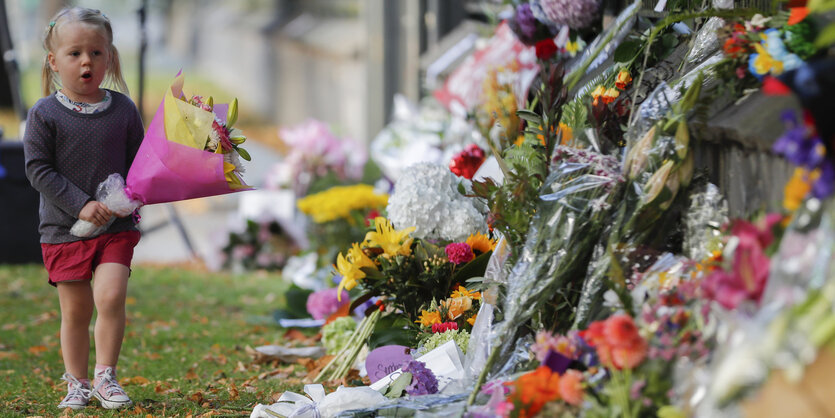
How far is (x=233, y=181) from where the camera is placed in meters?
2.98

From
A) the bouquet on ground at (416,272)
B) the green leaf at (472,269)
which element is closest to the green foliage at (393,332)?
the bouquet on ground at (416,272)

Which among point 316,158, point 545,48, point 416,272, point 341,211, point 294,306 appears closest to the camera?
point 416,272

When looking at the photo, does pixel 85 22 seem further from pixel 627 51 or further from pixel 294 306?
pixel 294 306

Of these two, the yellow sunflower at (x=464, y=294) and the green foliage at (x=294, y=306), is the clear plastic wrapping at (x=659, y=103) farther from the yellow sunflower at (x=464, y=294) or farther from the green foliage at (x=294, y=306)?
the green foliage at (x=294, y=306)

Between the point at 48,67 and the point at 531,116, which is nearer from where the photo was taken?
the point at 531,116

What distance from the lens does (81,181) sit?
123 inches

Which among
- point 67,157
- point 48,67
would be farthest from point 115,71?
point 67,157

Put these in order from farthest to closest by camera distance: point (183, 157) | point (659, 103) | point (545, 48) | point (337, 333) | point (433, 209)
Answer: point (545, 48) < point (337, 333) < point (433, 209) < point (183, 157) < point (659, 103)

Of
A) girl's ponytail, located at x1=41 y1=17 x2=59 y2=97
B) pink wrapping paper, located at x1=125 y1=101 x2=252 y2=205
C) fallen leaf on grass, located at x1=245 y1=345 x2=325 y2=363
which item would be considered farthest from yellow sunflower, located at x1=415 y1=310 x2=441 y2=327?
girl's ponytail, located at x1=41 y1=17 x2=59 y2=97

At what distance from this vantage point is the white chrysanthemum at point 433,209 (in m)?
3.43

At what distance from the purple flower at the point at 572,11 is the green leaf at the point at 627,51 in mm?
1035

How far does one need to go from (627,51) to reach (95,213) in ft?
6.07

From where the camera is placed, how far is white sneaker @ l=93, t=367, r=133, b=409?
10.0 ft

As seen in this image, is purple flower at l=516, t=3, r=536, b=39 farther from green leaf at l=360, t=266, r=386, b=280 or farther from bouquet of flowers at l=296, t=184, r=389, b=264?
green leaf at l=360, t=266, r=386, b=280
